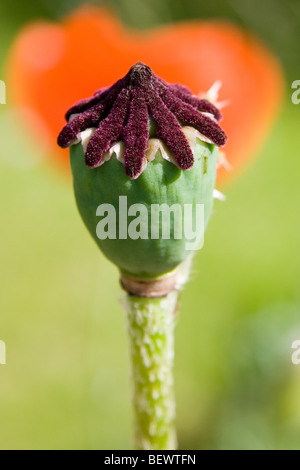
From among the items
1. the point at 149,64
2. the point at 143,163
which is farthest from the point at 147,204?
the point at 149,64

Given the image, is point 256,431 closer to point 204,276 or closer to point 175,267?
point 204,276

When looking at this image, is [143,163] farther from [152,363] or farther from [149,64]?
[149,64]

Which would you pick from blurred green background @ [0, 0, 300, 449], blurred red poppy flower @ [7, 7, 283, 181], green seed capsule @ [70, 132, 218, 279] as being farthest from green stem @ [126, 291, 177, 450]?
blurred red poppy flower @ [7, 7, 283, 181]

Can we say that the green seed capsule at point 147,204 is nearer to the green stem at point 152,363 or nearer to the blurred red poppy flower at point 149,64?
the green stem at point 152,363

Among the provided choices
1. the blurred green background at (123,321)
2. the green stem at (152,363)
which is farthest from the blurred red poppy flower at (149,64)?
the green stem at (152,363)

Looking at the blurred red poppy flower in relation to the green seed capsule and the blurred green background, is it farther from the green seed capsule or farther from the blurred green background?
the green seed capsule
